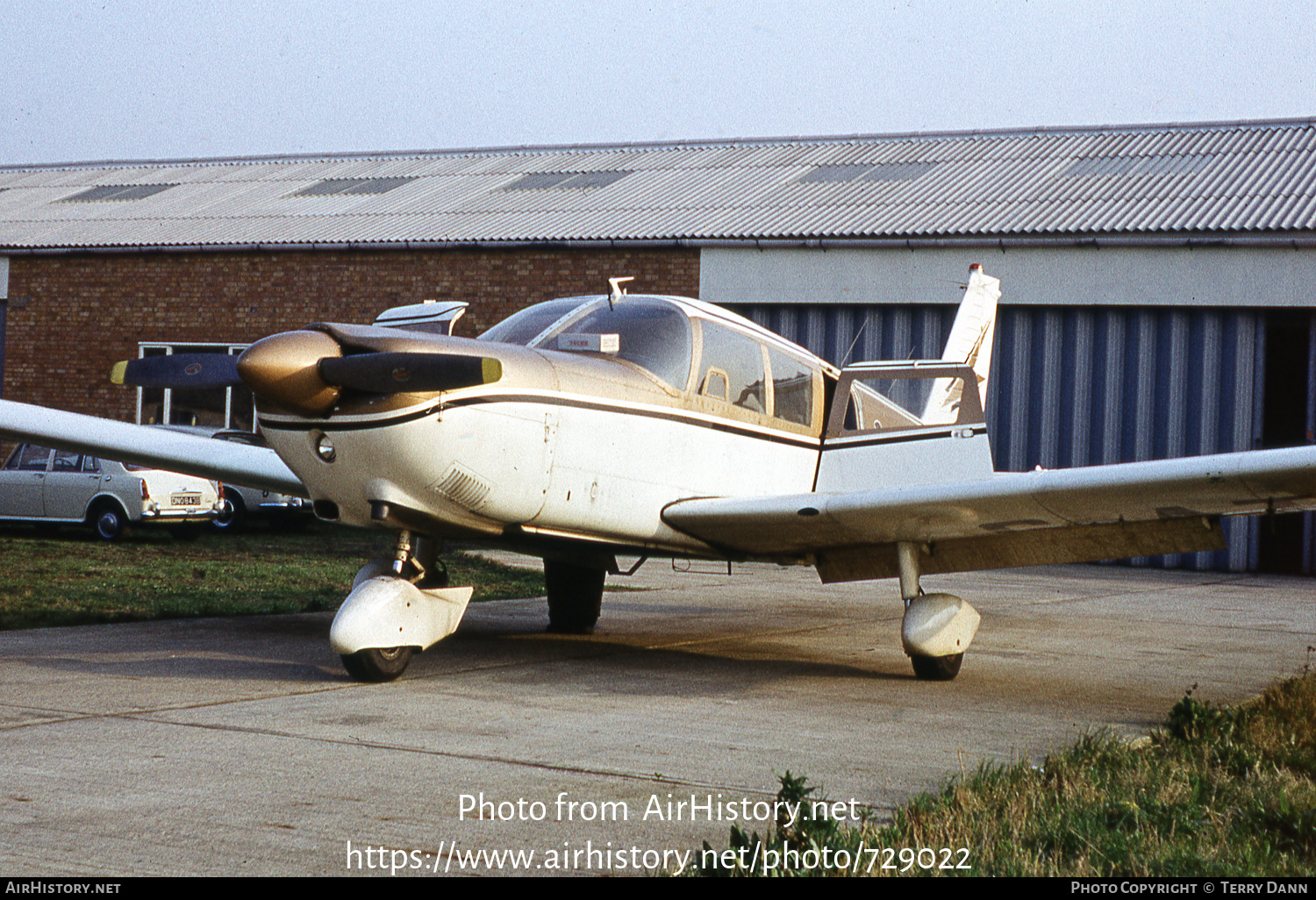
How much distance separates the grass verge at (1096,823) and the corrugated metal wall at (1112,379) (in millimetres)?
12888

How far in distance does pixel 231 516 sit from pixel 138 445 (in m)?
10.9

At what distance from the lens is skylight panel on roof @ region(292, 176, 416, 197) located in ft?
86.2

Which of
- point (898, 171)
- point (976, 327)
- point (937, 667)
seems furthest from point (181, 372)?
point (898, 171)

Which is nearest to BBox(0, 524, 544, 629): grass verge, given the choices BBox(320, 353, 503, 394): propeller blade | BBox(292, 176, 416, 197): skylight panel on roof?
BBox(320, 353, 503, 394): propeller blade

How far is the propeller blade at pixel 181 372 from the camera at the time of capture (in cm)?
709

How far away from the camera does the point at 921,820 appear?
398 cm

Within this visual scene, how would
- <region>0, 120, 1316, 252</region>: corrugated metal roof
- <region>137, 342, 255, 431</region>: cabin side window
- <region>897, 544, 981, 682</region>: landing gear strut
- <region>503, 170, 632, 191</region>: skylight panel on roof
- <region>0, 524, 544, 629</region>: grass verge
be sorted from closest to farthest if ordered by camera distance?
<region>897, 544, 981, 682</region>: landing gear strut, <region>0, 524, 544, 629</region>: grass verge, <region>0, 120, 1316, 252</region>: corrugated metal roof, <region>137, 342, 255, 431</region>: cabin side window, <region>503, 170, 632, 191</region>: skylight panel on roof

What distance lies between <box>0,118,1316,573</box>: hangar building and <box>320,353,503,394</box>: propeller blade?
1264 centimetres

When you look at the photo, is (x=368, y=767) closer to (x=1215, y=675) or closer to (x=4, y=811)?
(x=4, y=811)

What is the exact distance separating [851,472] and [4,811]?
598 centimetres

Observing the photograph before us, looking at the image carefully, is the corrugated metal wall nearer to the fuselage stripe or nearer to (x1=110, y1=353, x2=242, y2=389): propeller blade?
the fuselage stripe

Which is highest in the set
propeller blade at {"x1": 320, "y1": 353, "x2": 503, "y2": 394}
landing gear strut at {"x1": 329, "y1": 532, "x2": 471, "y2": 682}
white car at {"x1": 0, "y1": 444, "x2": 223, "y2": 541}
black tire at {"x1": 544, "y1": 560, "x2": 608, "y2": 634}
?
propeller blade at {"x1": 320, "y1": 353, "x2": 503, "y2": 394}

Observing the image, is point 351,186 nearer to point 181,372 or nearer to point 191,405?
point 191,405

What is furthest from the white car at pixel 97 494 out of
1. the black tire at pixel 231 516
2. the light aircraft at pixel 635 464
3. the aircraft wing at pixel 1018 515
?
the aircraft wing at pixel 1018 515
